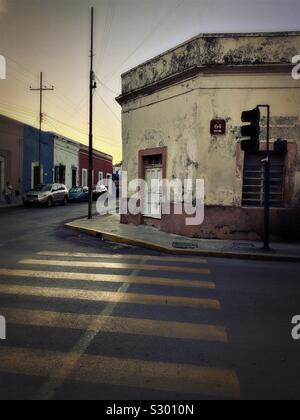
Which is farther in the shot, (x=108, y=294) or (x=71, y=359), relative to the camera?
(x=108, y=294)

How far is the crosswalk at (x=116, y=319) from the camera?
10.8ft

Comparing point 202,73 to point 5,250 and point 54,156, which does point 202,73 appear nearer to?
point 5,250

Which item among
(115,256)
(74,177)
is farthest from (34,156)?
(115,256)

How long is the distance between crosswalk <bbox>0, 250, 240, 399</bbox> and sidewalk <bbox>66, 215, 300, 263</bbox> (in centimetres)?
128

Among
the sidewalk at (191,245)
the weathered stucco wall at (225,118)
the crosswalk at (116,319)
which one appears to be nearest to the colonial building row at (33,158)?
the sidewalk at (191,245)

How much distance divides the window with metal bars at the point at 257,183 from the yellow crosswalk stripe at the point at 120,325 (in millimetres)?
7674

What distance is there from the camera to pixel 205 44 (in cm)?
1133

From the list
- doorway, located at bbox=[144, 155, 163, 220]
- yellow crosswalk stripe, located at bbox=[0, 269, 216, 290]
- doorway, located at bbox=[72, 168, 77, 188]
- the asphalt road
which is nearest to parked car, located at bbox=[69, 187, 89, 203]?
doorway, located at bbox=[72, 168, 77, 188]

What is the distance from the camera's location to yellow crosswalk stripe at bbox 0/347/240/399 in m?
3.17

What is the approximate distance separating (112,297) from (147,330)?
135 cm

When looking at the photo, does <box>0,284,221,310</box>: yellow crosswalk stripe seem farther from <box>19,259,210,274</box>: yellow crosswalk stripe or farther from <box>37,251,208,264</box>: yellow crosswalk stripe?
<box>37,251,208,264</box>: yellow crosswalk stripe

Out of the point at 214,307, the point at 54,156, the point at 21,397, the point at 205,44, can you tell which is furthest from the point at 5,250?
the point at 54,156

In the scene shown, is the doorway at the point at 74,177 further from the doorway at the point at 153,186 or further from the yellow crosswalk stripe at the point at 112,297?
the yellow crosswalk stripe at the point at 112,297

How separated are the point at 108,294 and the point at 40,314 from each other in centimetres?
122
